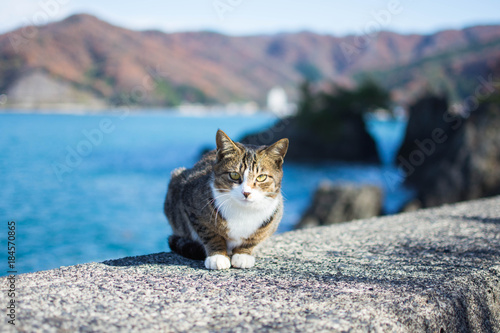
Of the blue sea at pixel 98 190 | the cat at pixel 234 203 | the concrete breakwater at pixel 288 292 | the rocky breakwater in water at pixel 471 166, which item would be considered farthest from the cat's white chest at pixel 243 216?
the rocky breakwater in water at pixel 471 166

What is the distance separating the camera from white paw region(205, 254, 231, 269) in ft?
10.3

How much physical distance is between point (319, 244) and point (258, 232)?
0.90 m

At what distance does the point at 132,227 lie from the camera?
68.8 feet

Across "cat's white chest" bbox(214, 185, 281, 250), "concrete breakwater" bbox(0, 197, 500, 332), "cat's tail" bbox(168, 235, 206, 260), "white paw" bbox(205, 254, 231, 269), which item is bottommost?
"concrete breakwater" bbox(0, 197, 500, 332)

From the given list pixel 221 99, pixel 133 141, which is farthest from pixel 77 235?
pixel 221 99

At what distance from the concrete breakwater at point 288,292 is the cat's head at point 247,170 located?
0.59 metres

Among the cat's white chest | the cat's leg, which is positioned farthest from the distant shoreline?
the cat's white chest

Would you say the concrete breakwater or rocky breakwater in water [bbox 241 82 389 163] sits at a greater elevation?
rocky breakwater in water [bbox 241 82 389 163]

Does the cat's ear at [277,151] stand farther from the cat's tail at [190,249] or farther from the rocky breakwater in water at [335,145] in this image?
the rocky breakwater in water at [335,145]

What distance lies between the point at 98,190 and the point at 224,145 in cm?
2677

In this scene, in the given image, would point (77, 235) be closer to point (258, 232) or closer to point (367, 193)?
point (367, 193)

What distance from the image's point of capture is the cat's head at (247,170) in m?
3.03

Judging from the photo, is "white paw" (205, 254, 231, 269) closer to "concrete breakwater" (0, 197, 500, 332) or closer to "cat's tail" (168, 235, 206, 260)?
"concrete breakwater" (0, 197, 500, 332)

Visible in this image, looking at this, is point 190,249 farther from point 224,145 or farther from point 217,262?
point 224,145
